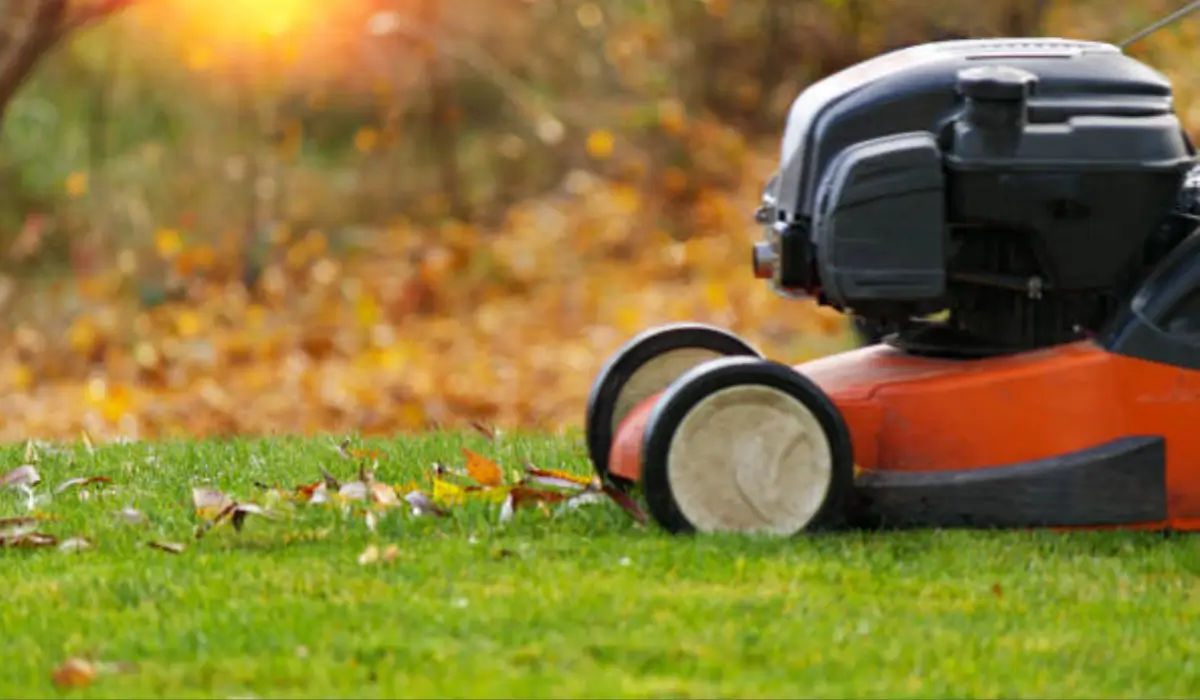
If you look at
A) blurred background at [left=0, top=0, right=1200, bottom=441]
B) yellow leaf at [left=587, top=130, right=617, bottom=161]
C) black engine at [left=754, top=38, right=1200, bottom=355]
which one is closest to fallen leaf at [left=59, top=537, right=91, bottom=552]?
black engine at [left=754, top=38, right=1200, bottom=355]

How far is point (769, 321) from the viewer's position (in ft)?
33.5

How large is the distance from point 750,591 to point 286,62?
883cm

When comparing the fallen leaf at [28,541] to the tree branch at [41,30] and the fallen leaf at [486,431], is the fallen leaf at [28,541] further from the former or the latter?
the tree branch at [41,30]

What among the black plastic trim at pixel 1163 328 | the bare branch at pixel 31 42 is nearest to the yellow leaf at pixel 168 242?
the bare branch at pixel 31 42

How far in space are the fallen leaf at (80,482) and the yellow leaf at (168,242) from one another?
22.4ft

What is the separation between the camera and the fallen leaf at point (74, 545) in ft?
14.3

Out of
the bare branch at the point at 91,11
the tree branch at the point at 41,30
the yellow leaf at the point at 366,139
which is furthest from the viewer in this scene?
the yellow leaf at the point at 366,139

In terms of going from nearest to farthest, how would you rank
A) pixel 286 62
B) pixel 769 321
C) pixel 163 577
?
pixel 163 577 → pixel 769 321 → pixel 286 62

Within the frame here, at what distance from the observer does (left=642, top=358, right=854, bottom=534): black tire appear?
4328mm

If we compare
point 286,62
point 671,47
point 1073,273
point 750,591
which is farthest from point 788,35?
point 750,591

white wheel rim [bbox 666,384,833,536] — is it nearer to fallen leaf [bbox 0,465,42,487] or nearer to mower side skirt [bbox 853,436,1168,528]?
mower side skirt [bbox 853,436,1168,528]

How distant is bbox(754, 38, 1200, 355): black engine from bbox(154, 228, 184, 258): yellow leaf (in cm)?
776

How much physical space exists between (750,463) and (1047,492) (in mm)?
639

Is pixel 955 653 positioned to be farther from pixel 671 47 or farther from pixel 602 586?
pixel 671 47
